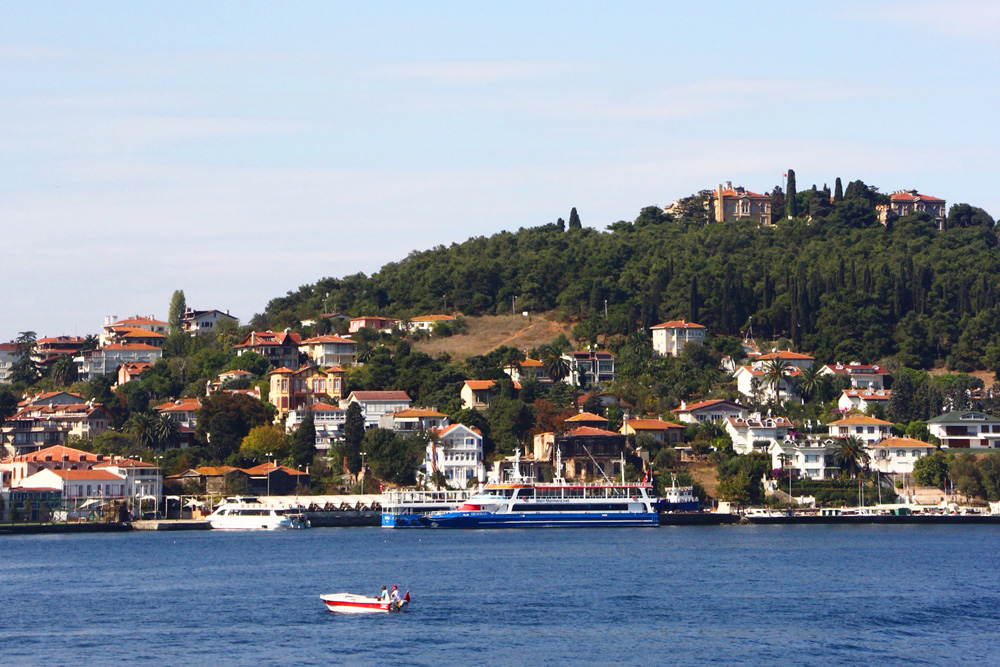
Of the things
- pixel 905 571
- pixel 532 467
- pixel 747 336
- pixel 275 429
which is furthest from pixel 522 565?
pixel 747 336

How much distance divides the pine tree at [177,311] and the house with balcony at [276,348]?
1886cm

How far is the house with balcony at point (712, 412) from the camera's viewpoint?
113 m

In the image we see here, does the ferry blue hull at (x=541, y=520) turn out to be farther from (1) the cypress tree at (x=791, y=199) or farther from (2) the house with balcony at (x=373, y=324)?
(1) the cypress tree at (x=791, y=199)

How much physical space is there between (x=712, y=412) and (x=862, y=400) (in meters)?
12.4

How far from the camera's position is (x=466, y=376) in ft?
405

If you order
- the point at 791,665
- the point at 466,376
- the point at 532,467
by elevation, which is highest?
the point at 466,376

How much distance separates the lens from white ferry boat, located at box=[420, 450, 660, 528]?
97.4 m

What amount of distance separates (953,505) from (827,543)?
888 inches

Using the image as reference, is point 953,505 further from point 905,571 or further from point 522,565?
point 522,565

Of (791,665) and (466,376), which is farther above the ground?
(466,376)

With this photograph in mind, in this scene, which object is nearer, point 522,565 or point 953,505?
point 522,565

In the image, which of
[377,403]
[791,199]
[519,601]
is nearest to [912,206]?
[791,199]

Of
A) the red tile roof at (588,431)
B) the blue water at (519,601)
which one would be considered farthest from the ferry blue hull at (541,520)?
the blue water at (519,601)

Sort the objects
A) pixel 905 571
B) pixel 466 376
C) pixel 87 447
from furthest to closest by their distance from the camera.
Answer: pixel 466 376 < pixel 87 447 < pixel 905 571
